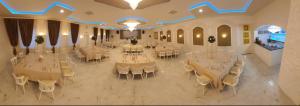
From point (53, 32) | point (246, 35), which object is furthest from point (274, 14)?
point (53, 32)

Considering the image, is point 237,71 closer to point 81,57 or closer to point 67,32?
point 81,57

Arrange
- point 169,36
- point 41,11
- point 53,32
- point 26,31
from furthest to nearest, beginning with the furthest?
point 169,36 < point 53,32 < point 26,31 < point 41,11

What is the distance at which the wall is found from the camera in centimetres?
393

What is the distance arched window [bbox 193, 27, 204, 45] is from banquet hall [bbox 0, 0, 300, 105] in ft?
0.29

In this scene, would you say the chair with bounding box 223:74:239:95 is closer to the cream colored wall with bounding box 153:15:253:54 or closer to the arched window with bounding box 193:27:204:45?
the cream colored wall with bounding box 153:15:253:54

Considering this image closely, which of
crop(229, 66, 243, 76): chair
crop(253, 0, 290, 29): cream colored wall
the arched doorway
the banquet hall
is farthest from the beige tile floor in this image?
crop(253, 0, 290, 29): cream colored wall

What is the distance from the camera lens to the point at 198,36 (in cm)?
1283

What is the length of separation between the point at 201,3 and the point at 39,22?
1061 cm

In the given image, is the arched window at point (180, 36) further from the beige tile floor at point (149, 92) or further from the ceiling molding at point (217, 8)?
the beige tile floor at point (149, 92)

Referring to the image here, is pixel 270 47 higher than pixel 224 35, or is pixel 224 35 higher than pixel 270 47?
pixel 224 35

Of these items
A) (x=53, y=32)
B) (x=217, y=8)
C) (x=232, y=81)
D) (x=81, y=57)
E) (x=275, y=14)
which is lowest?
(x=232, y=81)

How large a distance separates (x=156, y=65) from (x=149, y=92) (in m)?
3.56

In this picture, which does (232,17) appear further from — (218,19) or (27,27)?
(27,27)

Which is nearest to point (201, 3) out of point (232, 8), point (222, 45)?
point (232, 8)
